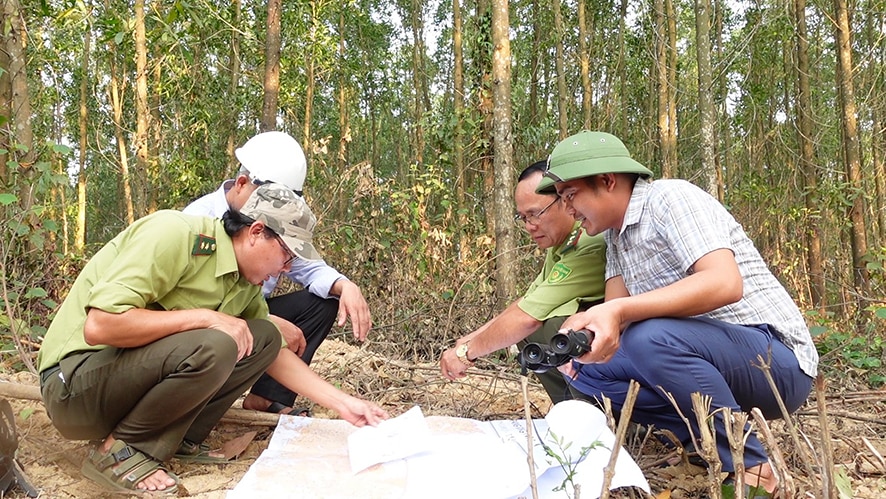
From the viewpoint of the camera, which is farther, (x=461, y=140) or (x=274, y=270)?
(x=461, y=140)

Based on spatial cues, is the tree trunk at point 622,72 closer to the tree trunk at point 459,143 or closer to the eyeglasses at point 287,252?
the tree trunk at point 459,143

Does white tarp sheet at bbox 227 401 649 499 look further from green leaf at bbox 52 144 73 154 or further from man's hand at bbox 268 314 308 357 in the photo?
green leaf at bbox 52 144 73 154

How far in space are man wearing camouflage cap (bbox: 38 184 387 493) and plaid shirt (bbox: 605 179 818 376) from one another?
1.14 meters

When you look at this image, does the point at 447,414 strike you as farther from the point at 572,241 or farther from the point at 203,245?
the point at 203,245

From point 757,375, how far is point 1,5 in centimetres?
541

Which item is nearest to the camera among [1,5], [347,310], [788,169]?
[347,310]

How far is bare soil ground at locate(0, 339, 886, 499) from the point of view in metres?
2.26

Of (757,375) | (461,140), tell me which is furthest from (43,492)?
(461,140)

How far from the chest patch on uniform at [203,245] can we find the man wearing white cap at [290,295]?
0.63 meters

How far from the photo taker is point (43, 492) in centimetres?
226

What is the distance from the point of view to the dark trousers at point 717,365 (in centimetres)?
204

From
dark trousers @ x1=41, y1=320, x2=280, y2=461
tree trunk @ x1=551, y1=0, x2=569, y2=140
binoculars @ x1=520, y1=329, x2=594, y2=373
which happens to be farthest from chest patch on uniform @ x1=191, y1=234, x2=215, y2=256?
tree trunk @ x1=551, y1=0, x2=569, y2=140

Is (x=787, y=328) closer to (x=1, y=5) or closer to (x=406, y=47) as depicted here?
(x=1, y=5)

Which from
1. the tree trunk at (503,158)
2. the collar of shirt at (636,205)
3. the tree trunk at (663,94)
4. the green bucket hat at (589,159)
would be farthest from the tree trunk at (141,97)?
the collar of shirt at (636,205)
